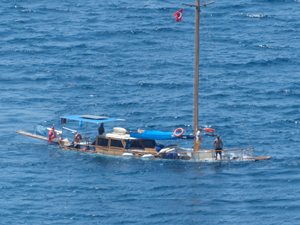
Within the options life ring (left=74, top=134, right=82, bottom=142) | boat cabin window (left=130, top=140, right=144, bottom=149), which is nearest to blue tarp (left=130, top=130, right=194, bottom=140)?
boat cabin window (left=130, top=140, right=144, bottom=149)

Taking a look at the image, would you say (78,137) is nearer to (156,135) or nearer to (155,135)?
(155,135)

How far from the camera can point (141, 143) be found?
59406 millimetres

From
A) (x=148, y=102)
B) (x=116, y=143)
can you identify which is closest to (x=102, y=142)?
(x=116, y=143)

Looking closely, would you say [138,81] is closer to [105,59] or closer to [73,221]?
[105,59]

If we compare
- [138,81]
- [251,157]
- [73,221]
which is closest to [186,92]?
[138,81]

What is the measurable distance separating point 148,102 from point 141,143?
46.8ft

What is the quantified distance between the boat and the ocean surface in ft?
3.32

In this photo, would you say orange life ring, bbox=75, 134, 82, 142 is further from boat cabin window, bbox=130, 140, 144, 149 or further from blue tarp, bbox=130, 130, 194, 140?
blue tarp, bbox=130, 130, 194, 140

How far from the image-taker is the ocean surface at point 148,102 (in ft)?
158

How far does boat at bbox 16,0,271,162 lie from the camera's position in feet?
187

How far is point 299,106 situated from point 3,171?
36283mm

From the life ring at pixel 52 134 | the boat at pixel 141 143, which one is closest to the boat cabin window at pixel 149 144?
the boat at pixel 141 143

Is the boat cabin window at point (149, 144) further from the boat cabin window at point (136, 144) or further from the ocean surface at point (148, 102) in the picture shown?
the ocean surface at point (148, 102)

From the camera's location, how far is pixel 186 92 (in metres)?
75.4
